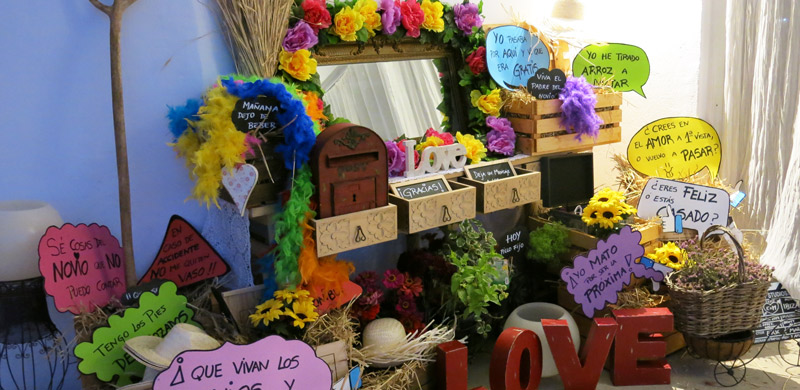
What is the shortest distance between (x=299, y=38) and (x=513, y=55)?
0.98 meters

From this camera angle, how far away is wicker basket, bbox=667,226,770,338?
8.36 feet

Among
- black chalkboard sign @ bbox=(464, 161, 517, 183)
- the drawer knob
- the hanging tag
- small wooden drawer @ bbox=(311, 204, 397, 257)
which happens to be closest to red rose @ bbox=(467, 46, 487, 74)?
black chalkboard sign @ bbox=(464, 161, 517, 183)

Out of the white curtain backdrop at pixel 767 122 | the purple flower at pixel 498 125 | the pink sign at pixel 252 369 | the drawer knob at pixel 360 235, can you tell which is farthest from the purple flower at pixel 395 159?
the white curtain backdrop at pixel 767 122

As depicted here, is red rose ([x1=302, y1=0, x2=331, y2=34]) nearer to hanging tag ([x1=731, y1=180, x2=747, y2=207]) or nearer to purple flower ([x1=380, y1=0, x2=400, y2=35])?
purple flower ([x1=380, y1=0, x2=400, y2=35])

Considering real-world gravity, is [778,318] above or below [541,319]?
below

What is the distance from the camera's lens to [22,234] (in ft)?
6.39

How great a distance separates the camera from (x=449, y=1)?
8.76 ft

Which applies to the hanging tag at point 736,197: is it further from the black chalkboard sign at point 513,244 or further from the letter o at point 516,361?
the letter o at point 516,361

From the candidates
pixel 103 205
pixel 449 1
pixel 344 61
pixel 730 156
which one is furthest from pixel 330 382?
pixel 730 156

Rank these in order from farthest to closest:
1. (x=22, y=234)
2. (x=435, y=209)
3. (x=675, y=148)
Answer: (x=675, y=148)
(x=435, y=209)
(x=22, y=234)

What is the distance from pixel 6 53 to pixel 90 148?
0.34 m

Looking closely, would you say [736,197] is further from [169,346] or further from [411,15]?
[169,346]

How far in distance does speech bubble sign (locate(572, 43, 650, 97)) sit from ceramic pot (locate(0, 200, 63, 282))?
84.6 inches

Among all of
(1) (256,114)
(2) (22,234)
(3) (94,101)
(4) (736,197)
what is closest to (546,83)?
(4) (736,197)
